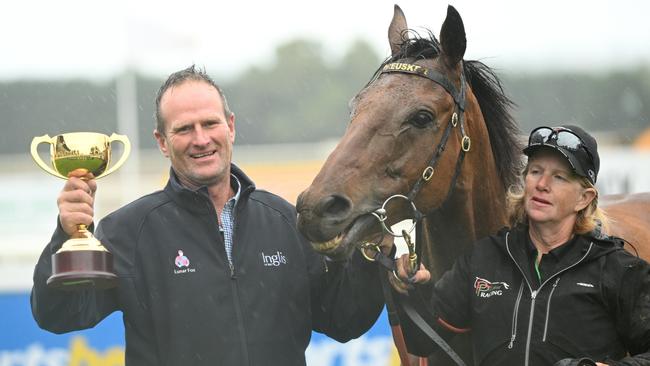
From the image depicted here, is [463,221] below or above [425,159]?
below

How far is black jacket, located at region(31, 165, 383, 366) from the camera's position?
3488 millimetres

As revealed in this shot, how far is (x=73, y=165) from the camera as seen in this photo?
351 cm

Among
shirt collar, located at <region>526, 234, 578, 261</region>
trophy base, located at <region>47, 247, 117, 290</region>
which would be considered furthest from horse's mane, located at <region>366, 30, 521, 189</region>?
trophy base, located at <region>47, 247, 117, 290</region>

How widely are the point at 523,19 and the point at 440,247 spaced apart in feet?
82.3

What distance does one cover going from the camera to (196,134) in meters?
3.61

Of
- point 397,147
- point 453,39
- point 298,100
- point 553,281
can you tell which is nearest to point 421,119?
point 397,147

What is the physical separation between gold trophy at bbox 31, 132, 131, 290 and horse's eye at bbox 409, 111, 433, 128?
3.40ft

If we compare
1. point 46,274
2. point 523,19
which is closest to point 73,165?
point 46,274

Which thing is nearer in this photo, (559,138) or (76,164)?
(559,138)

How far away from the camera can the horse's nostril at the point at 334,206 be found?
3.16 m

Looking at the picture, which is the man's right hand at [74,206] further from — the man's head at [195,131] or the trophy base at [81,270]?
the man's head at [195,131]

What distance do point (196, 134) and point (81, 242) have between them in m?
0.60

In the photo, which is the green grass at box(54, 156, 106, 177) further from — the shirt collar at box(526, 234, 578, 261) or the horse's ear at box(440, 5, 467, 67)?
the shirt collar at box(526, 234, 578, 261)

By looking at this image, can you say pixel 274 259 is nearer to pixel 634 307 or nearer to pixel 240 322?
pixel 240 322
